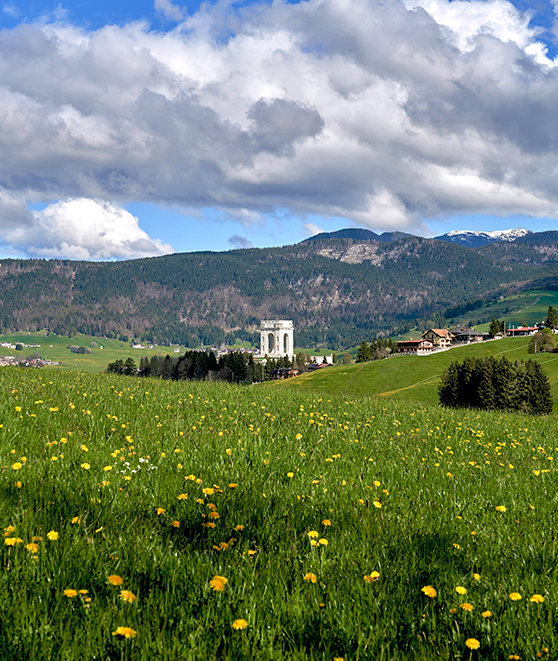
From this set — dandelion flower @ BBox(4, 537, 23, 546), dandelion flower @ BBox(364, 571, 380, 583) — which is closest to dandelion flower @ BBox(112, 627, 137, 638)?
dandelion flower @ BBox(4, 537, 23, 546)

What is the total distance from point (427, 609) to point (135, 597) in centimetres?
244

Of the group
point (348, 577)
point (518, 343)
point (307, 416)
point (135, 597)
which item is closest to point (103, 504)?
point (135, 597)

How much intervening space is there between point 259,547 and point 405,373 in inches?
5313

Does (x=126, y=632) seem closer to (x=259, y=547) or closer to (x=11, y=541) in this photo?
(x=11, y=541)

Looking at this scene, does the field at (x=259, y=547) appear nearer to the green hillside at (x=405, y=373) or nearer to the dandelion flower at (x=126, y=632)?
the dandelion flower at (x=126, y=632)

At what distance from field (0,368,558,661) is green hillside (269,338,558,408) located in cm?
10153

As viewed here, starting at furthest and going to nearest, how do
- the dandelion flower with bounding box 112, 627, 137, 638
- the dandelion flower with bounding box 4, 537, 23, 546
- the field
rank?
the dandelion flower with bounding box 4, 537, 23, 546 < the field < the dandelion flower with bounding box 112, 627, 137, 638

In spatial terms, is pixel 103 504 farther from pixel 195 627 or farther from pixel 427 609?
pixel 427 609

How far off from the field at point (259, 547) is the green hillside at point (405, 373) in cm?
10153

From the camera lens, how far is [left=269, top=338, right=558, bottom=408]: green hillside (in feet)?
392

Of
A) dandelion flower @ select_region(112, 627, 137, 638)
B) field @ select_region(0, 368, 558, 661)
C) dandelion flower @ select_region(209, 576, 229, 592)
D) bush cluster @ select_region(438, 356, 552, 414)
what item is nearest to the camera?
dandelion flower @ select_region(112, 627, 137, 638)

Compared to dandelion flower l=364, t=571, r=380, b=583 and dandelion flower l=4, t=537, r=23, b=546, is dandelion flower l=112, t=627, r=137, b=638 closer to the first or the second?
dandelion flower l=4, t=537, r=23, b=546

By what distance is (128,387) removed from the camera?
17.8 meters

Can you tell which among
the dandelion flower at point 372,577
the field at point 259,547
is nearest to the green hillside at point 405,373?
the field at point 259,547
